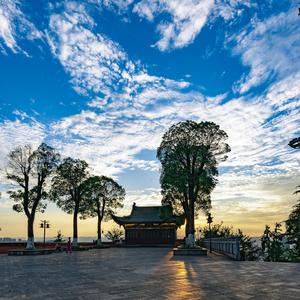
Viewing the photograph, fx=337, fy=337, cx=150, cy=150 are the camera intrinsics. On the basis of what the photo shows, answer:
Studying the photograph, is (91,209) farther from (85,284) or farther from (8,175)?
(85,284)

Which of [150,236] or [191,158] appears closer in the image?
[191,158]

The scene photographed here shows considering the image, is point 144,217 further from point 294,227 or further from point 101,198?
point 294,227

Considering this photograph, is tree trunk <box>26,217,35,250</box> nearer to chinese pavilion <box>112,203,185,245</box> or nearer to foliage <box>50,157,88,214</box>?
foliage <box>50,157,88,214</box>

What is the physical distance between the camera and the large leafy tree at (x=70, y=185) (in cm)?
3728

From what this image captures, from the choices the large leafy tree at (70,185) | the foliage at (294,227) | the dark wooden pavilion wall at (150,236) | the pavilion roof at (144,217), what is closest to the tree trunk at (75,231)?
the large leafy tree at (70,185)

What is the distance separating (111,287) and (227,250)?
15788mm

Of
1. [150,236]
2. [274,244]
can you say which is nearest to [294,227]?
[274,244]

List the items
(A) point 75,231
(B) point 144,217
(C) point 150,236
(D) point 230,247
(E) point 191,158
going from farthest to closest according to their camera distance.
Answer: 1. (B) point 144,217
2. (C) point 150,236
3. (A) point 75,231
4. (E) point 191,158
5. (D) point 230,247

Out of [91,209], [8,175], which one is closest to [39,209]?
[8,175]

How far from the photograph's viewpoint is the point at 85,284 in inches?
407

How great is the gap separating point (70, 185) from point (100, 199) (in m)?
8.02

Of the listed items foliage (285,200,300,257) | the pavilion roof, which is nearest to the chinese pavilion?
the pavilion roof

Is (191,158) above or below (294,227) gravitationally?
above

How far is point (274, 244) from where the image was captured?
4366 cm
